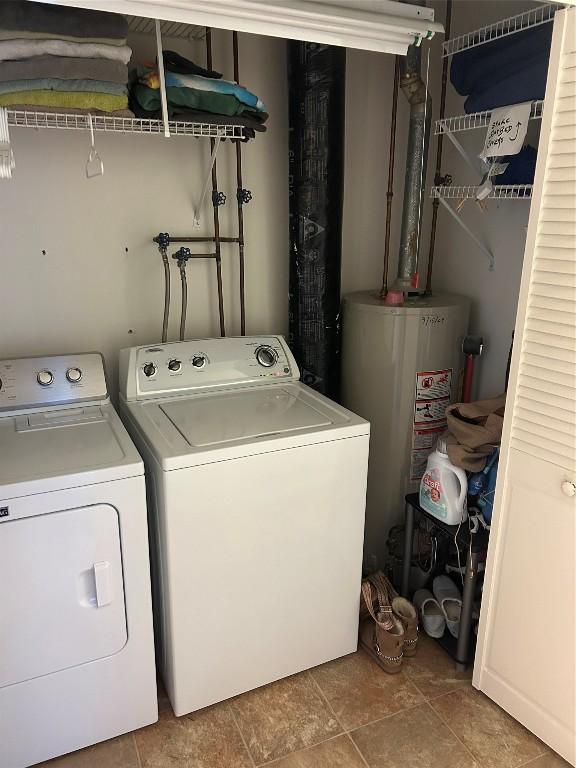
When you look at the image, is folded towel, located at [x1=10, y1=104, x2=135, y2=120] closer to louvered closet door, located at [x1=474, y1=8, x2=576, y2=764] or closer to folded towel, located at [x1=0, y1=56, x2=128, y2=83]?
folded towel, located at [x1=0, y1=56, x2=128, y2=83]

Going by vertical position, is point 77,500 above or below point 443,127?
below

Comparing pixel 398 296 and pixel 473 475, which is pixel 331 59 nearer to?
pixel 398 296

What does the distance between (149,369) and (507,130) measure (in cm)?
137

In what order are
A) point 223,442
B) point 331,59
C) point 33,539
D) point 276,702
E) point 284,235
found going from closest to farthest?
point 33,539, point 223,442, point 276,702, point 331,59, point 284,235

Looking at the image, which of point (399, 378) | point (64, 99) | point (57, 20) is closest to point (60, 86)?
point (64, 99)

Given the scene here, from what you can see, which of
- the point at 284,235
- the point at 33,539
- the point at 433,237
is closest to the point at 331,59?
the point at 284,235

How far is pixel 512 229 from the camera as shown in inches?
89.9

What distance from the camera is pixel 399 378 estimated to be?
7.56ft

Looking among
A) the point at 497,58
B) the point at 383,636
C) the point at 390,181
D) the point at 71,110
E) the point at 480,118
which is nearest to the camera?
the point at 71,110

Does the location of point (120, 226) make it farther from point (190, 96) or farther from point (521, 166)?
point (521, 166)

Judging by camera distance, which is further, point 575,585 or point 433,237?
point 433,237

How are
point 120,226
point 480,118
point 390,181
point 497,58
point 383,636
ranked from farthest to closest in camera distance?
point 390,181 < point 120,226 < point 383,636 < point 480,118 < point 497,58

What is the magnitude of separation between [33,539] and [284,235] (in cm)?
151

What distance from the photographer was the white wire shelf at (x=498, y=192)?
6.50ft
